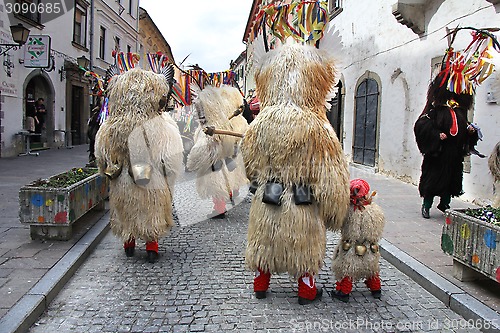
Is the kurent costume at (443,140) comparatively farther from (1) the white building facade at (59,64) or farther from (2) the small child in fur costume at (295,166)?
(1) the white building facade at (59,64)

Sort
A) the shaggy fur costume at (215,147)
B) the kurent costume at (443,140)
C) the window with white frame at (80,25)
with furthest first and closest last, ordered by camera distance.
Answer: the window with white frame at (80,25) < the shaggy fur costume at (215,147) < the kurent costume at (443,140)

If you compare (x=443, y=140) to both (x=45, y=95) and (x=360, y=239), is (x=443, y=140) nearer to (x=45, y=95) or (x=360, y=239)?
(x=360, y=239)

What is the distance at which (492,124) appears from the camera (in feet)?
21.6

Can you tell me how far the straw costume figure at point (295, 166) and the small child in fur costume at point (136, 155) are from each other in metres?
1.17

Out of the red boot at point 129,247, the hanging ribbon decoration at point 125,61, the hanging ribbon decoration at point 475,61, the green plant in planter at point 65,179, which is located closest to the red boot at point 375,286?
the hanging ribbon decoration at point 475,61

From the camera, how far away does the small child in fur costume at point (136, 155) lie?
3895 millimetres

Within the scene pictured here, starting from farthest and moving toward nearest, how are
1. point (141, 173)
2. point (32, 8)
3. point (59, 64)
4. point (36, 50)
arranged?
point (59, 64), point (32, 8), point (36, 50), point (141, 173)

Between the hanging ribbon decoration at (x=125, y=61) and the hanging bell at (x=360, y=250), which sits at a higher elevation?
the hanging ribbon decoration at (x=125, y=61)

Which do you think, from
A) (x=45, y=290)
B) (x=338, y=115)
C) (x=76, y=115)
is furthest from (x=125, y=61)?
(x=76, y=115)

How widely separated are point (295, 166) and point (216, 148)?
296cm

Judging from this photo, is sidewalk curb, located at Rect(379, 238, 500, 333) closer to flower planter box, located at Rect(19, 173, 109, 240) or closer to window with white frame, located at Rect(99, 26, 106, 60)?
flower planter box, located at Rect(19, 173, 109, 240)

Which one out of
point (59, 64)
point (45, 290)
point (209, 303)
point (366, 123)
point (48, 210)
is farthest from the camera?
point (59, 64)

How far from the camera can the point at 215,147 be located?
19.2ft

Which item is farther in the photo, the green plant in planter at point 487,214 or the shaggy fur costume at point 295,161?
the green plant in planter at point 487,214
